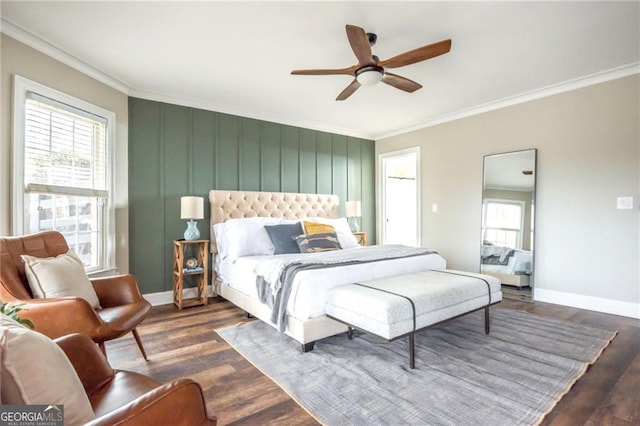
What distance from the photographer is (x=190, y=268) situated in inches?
154

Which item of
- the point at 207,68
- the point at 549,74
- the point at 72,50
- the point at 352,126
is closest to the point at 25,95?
the point at 72,50

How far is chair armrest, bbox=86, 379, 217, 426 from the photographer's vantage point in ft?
2.75

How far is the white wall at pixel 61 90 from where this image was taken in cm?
246

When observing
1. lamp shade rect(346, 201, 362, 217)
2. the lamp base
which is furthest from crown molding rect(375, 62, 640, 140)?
the lamp base

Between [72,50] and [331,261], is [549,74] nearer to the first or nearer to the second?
[331,261]

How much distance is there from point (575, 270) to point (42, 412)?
470 centimetres

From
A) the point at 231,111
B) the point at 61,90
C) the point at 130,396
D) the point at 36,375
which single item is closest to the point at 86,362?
the point at 130,396

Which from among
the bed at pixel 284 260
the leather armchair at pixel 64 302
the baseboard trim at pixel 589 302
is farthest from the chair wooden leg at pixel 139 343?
the baseboard trim at pixel 589 302

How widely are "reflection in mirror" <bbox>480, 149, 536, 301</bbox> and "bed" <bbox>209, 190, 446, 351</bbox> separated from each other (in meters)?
1.23

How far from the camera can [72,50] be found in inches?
113

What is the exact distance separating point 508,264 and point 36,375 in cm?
474

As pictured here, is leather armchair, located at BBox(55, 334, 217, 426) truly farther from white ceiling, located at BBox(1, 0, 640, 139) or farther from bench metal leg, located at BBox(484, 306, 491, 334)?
bench metal leg, located at BBox(484, 306, 491, 334)

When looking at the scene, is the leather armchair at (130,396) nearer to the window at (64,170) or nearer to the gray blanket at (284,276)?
the gray blanket at (284,276)

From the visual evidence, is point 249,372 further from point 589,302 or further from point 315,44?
point 589,302
